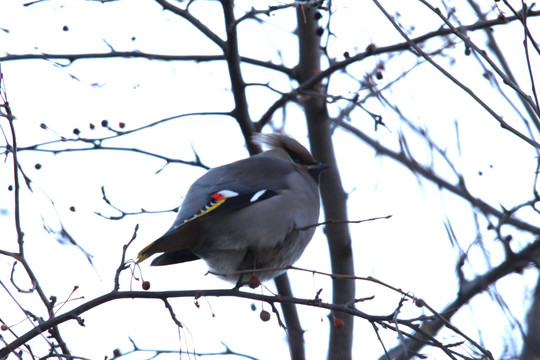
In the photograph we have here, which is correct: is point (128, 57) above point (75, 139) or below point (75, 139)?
above

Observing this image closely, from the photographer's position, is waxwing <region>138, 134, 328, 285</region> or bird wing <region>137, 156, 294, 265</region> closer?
bird wing <region>137, 156, 294, 265</region>

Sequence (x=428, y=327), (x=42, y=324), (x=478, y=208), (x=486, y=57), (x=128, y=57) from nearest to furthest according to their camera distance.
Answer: (x=486, y=57)
(x=42, y=324)
(x=478, y=208)
(x=428, y=327)
(x=128, y=57)

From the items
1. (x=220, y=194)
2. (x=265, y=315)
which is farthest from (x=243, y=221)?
(x=265, y=315)

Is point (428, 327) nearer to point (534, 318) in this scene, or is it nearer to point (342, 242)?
point (342, 242)

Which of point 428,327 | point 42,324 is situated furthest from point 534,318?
point 42,324

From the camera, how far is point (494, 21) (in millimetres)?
4059

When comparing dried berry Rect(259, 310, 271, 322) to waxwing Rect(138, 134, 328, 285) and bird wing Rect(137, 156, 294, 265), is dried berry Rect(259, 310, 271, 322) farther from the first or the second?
bird wing Rect(137, 156, 294, 265)

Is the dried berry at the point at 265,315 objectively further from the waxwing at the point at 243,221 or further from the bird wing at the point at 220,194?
the bird wing at the point at 220,194

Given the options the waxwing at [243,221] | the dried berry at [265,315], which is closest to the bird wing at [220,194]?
the waxwing at [243,221]

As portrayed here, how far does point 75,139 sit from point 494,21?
2286 millimetres

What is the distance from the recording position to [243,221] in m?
4.20

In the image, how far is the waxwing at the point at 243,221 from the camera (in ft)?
13.5

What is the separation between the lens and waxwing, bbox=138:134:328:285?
4.12 metres

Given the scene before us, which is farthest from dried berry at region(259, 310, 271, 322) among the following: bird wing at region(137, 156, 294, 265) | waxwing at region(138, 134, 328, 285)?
bird wing at region(137, 156, 294, 265)
